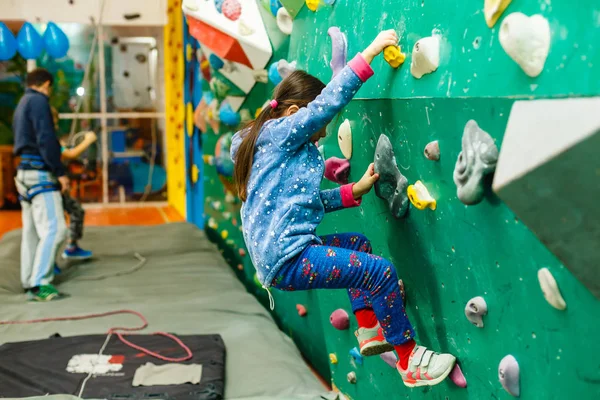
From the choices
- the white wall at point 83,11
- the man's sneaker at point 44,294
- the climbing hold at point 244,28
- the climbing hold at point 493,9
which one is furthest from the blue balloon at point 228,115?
the white wall at point 83,11

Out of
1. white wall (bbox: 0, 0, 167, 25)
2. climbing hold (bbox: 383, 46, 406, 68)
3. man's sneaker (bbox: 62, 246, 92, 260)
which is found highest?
white wall (bbox: 0, 0, 167, 25)

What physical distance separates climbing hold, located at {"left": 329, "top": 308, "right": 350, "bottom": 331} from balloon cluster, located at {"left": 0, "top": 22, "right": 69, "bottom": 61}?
13.7 feet

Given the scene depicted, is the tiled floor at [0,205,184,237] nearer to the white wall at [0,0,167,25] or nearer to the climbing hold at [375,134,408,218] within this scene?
the white wall at [0,0,167,25]

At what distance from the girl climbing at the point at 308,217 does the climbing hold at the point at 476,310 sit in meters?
0.17

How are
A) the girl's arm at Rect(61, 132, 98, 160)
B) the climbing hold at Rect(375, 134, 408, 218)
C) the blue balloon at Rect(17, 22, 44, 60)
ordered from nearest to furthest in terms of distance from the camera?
the climbing hold at Rect(375, 134, 408, 218) < the girl's arm at Rect(61, 132, 98, 160) < the blue balloon at Rect(17, 22, 44, 60)

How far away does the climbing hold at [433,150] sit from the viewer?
1515 millimetres

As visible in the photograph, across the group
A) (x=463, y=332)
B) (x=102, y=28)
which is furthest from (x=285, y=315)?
(x=102, y=28)

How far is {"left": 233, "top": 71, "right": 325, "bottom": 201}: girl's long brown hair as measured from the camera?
179 centimetres

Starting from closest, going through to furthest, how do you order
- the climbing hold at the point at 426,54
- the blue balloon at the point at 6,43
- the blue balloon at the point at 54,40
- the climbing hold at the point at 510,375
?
the climbing hold at the point at 510,375, the climbing hold at the point at 426,54, the blue balloon at the point at 6,43, the blue balloon at the point at 54,40

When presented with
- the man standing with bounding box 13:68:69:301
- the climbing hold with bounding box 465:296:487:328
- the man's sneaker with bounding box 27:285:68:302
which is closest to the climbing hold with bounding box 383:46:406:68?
the climbing hold with bounding box 465:296:487:328

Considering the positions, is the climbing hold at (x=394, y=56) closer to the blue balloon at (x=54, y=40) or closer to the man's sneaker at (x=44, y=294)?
the man's sneaker at (x=44, y=294)

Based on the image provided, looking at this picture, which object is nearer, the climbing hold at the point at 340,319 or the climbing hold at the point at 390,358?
the climbing hold at the point at 390,358

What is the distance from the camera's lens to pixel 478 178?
4.22 ft

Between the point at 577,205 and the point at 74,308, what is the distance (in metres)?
2.89
